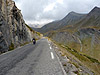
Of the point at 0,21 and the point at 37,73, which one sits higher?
the point at 0,21

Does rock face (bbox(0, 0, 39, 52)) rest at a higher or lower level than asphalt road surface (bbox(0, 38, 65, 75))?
higher

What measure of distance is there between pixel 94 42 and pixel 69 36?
33.4 m

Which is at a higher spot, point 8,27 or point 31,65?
point 8,27

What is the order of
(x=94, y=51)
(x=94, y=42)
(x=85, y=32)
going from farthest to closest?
(x=85, y=32), (x=94, y=42), (x=94, y=51)

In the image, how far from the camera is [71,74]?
4.82 m

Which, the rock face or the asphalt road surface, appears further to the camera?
the rock face

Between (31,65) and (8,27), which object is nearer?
(31,65)

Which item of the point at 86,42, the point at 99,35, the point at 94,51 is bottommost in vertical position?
the point at 94,51

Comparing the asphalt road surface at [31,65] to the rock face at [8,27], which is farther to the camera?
the rock face at [8,27]

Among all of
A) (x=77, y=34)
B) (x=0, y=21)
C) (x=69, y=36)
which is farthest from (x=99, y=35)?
(x=0, y=21)

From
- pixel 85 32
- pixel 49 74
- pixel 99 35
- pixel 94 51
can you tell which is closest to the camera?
pixel 49 74

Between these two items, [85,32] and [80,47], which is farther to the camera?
[85,32]

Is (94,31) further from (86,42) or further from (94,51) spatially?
(94,51)

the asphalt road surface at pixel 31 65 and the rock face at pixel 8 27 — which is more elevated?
the rock face at pixel 8 27
